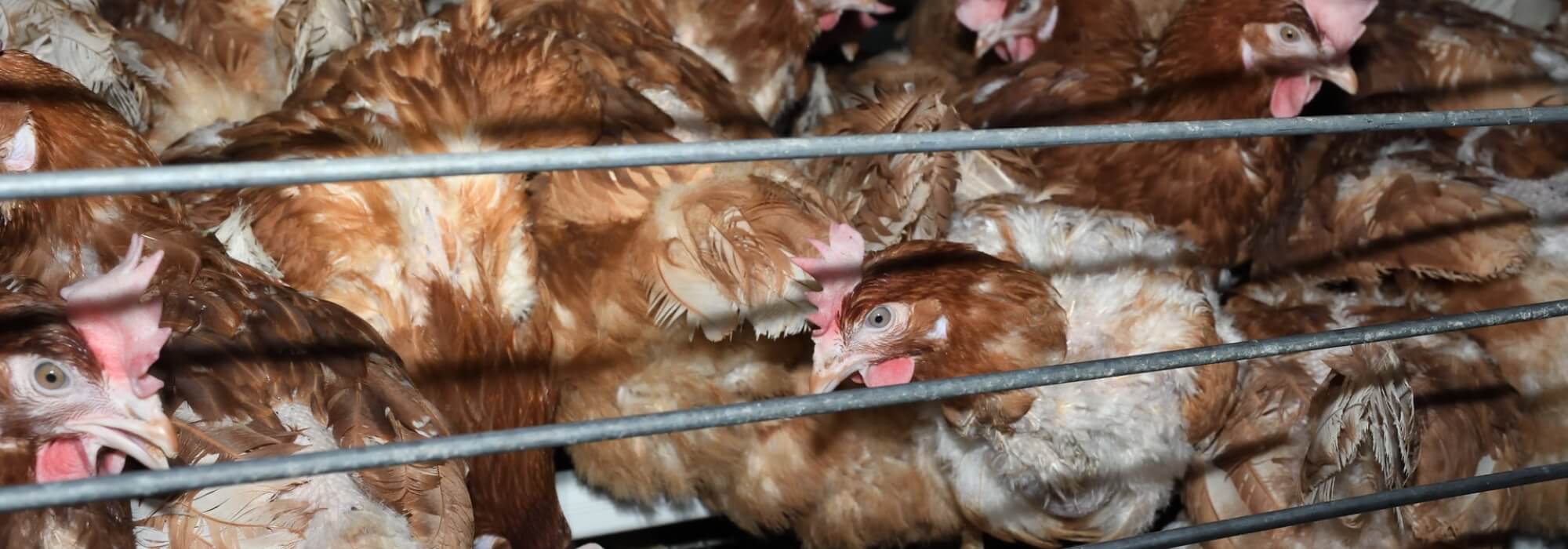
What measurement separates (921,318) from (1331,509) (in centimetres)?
49

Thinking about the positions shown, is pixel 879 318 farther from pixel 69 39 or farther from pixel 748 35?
pixel 69 39

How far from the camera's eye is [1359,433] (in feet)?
4.61

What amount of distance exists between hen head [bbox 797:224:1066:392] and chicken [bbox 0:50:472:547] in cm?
46

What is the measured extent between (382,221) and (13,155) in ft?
1.31

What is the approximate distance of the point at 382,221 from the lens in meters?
1.45

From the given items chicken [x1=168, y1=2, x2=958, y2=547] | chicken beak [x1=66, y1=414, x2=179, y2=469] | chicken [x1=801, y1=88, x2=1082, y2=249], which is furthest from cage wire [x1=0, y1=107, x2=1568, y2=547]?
chicken [x1=801, y1=88, x2=1082, y2=249]

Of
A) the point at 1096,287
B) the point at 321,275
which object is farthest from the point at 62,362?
the point at 1096,287

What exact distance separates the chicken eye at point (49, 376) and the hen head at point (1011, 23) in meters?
1.61

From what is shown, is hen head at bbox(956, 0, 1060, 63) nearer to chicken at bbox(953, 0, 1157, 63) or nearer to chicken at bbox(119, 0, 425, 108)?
chicken at bbox(953, 0, 1157, 63)

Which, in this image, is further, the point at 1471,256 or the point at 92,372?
the point at 1471,256

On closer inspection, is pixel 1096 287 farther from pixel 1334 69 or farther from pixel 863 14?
pixel 863 14

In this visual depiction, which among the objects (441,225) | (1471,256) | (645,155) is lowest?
(1471,256)

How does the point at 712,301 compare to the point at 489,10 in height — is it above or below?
below

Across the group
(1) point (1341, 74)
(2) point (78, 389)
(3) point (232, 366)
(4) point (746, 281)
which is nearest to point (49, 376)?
(2) point (78, 389)
